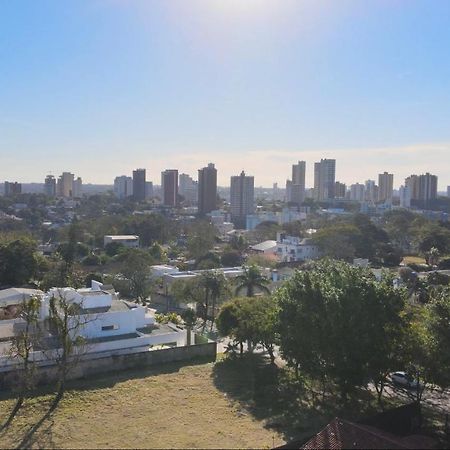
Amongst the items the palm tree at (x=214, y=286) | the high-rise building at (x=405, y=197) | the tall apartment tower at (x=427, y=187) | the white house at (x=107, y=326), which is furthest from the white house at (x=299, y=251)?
the tall apartment tower at (x=427, y=187)

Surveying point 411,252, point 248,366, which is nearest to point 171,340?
point 248,366

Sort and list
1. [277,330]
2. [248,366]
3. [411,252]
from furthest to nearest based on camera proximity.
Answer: [411,252] → [248,366] → [277,330]

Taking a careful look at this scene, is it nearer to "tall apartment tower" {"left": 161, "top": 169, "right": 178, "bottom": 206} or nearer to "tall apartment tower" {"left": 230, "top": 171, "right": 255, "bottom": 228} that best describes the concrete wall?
"tall apartment tower" {"left": 230, "top": 171, "right": 255, "bottom": 228}

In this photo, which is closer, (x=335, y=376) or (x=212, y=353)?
(x=335, y=376)

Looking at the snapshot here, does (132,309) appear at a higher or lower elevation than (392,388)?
higher

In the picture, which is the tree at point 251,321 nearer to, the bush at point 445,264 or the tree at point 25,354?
the tree at point 25,354

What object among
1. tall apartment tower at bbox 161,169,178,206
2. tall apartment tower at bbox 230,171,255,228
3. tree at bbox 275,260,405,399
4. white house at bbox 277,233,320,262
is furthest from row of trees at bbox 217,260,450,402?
tall apartment tower at bbox 161,169,178,206

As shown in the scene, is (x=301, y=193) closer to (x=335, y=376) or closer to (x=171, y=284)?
(x=171, y=284)

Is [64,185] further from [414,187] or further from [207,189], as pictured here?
[414,187]
